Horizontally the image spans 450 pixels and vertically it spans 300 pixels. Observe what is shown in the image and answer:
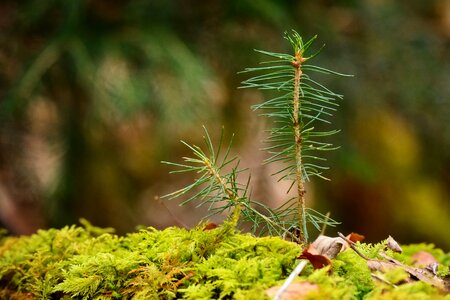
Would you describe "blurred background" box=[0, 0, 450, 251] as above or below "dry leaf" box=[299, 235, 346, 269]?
above

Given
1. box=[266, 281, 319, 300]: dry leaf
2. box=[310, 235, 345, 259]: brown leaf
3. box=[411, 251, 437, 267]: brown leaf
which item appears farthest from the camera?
box=[411, 251, 437, 267]: brown leaf

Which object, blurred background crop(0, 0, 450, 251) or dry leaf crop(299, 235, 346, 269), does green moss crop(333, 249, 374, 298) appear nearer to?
dry leaf crop(299, 235, 346, 269)

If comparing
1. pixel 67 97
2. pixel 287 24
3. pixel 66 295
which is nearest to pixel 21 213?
pixel 67 97

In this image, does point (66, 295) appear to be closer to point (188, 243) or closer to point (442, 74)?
point (188, 243)

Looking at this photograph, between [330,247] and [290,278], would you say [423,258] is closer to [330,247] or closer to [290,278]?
[330,247]

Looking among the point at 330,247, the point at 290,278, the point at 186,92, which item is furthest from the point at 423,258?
the point at 186,92

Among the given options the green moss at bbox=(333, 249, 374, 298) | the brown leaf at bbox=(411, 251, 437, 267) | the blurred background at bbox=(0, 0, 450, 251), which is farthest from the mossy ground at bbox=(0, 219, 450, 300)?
the blurred background at bbox=(0, 0, 450, 251)

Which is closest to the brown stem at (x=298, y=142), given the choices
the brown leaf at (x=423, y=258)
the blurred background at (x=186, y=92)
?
the brown leaf at (x=423, y=258)
